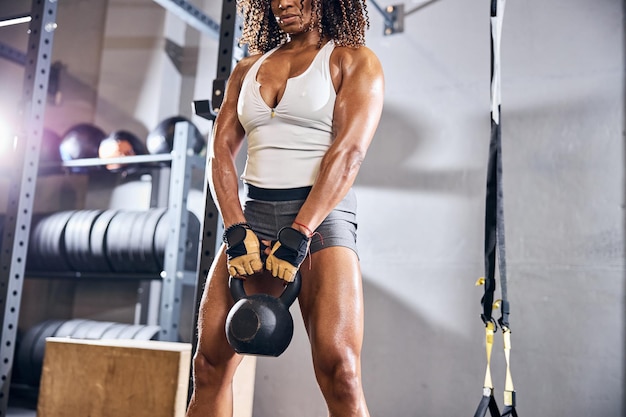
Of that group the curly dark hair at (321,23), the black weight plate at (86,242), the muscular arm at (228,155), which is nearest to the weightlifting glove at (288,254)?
the muscular arm at (228,155)

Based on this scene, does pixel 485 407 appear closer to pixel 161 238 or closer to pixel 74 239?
pixel 161 238

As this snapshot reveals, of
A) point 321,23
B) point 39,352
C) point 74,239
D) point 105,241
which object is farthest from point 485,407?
point 39,352

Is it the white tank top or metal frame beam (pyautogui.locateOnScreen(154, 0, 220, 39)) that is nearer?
the white tank top

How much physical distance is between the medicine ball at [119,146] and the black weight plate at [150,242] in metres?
0.60

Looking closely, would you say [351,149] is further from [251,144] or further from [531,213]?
[531,213]

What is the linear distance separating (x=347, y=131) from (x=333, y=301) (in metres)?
0.44

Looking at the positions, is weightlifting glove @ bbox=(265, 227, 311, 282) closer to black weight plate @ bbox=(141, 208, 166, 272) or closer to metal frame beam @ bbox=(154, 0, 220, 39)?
metal frame beam @ bbox=(154, 0, 220, 39)

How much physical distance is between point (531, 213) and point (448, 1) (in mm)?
1392

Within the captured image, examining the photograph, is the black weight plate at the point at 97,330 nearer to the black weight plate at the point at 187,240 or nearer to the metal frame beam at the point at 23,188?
the black weight plate at the point at 187,240

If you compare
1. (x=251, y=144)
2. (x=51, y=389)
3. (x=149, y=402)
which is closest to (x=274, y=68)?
(x=251, y=144)

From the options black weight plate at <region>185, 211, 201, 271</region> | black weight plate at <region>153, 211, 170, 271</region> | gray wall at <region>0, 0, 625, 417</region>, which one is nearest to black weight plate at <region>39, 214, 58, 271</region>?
black weight plate at <region>153, 211, 170, 271</region>

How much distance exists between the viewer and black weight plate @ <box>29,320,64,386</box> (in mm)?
4305

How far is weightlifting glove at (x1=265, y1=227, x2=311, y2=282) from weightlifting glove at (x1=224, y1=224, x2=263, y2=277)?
6cm

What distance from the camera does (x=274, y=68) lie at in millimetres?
1697
